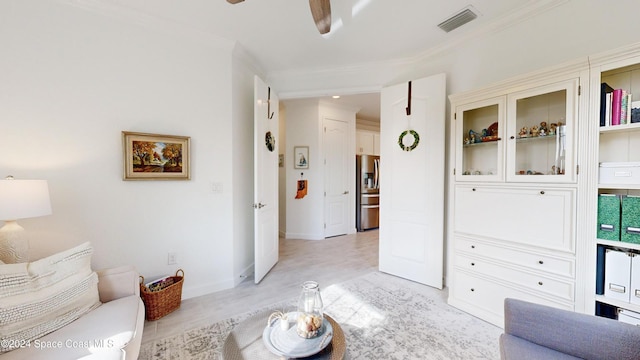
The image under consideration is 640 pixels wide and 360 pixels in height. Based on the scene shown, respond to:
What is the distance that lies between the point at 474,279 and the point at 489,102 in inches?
61.3

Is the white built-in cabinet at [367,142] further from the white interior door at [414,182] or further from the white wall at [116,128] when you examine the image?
the white wall at [116,128]

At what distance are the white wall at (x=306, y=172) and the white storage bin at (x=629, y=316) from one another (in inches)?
149

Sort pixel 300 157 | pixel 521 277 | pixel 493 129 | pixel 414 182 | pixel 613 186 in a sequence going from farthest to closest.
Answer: pixel 300 157 < pixel 414 182 < pixel 493 129 < pixel 521 277 < pixel 613 186

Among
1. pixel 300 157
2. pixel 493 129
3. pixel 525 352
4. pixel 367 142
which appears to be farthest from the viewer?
pixel 367 142

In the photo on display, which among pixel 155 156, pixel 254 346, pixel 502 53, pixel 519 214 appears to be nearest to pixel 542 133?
pixel 519 214

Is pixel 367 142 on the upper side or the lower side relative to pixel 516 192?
upper

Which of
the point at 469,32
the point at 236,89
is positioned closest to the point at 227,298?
the point at 236,89

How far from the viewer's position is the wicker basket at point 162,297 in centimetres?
205

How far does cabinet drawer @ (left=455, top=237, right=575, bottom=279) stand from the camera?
171cm

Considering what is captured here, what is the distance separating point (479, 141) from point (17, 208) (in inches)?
136

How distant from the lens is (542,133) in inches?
74.9

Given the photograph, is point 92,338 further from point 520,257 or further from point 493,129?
point 493,129

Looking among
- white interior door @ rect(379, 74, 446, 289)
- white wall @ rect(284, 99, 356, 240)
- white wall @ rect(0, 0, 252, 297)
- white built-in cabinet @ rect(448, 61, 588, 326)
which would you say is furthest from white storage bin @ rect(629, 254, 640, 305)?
white wall @ rect(284, 99, 356, 240)

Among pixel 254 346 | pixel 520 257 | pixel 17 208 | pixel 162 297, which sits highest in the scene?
pixel 17 208
